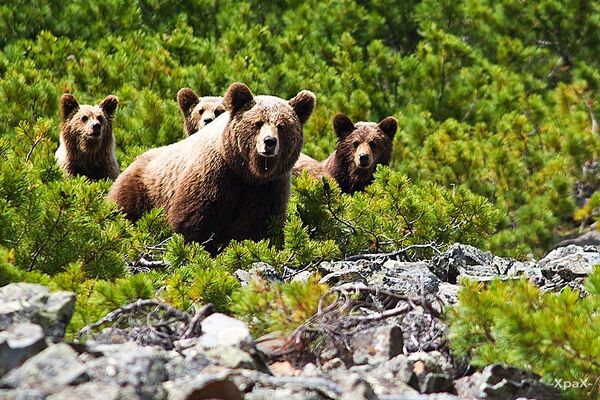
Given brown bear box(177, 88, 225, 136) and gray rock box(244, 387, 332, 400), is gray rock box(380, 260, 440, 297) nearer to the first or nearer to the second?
gray rock box(244, 387, 332, 400)

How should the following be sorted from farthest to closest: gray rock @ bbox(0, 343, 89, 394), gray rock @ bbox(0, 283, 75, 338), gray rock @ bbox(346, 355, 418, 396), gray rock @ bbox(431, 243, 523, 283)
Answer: gray rock @ bbox(431, 243, 523, 283) < gray rock @ bbox(0, 283, 75, 338) < gray rock @ bbox(346, 355, 418, 396) < gray rock @ bbox(0, 343, 89, 394)

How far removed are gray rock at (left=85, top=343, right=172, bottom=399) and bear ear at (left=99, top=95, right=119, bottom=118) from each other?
819 cm

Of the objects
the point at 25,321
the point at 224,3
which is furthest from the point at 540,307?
the point at 224,3

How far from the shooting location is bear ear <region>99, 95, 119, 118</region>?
11945 mm

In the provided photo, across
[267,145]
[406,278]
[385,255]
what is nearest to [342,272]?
[406,278]

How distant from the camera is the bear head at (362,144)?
40.3 ft

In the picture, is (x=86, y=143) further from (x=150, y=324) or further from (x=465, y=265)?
(x=150, y=324)

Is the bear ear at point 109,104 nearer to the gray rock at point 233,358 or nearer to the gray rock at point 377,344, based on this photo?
the gray rock at point 377,344

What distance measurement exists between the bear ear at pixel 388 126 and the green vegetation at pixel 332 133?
79cm

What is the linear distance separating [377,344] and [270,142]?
373 cm

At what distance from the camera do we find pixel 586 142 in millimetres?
15031

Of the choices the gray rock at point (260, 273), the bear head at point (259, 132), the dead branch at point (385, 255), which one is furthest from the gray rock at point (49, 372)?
the bear head at point (259, 132)

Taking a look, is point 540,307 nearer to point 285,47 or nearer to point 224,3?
point 285,47

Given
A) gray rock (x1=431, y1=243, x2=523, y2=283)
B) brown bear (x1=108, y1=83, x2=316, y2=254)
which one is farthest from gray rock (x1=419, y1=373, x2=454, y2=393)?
brown bear (x1=108, y1=83, x2=316, y2=254)
